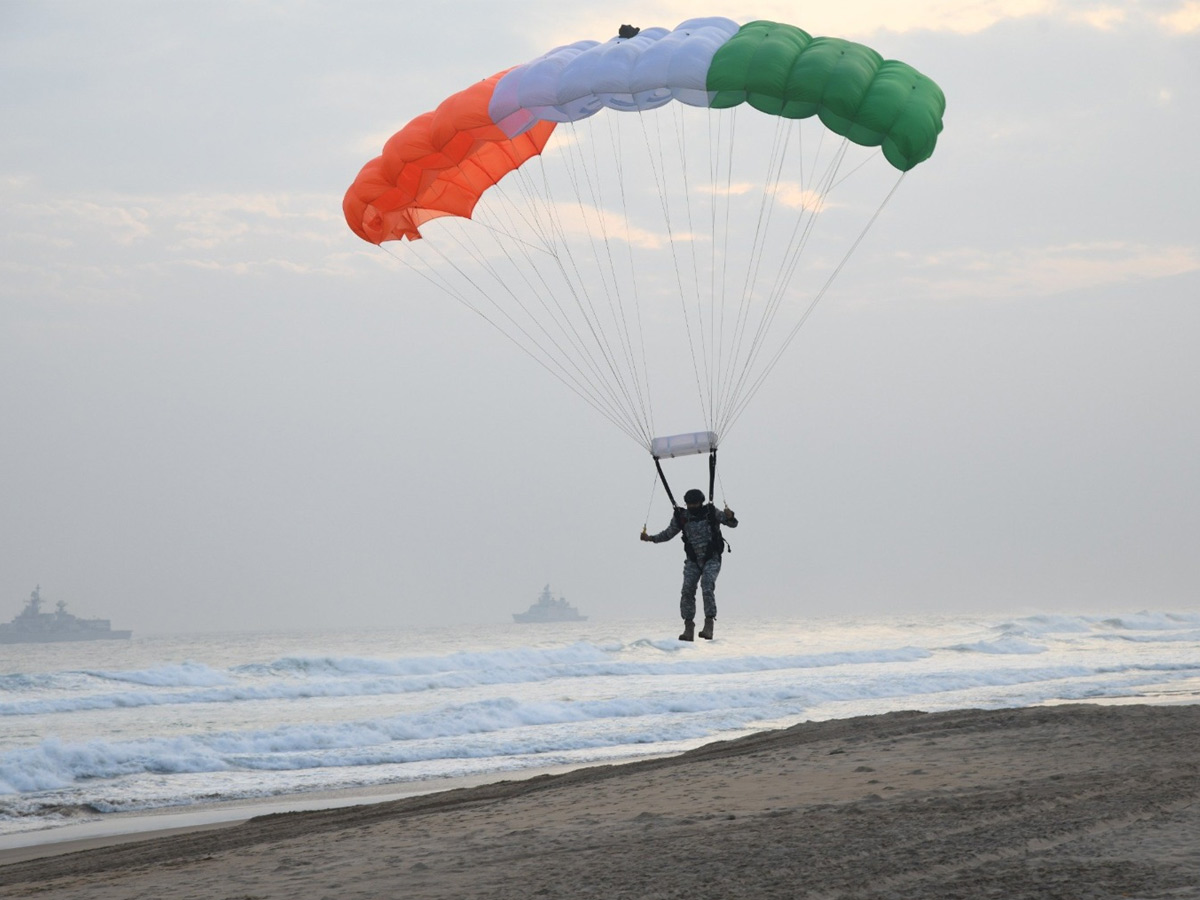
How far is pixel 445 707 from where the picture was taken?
70.2 feet

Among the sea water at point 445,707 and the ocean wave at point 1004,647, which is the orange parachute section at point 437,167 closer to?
the sea water at point 445,707

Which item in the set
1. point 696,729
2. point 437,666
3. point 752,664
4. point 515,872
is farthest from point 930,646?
point 515,872

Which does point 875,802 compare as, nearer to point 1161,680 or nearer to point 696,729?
point 696,729

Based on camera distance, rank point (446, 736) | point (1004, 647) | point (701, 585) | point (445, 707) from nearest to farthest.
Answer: point (701, 585) → point (446, 736) → point (445, 707) → point (1004, 647)

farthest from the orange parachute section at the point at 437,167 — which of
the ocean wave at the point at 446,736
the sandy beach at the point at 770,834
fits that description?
the ocean wave at the point at 446,736

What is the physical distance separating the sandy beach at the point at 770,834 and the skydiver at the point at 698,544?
145 centimetres

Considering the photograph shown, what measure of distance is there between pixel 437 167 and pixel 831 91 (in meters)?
4.09

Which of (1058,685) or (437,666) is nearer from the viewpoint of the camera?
(1058,685)

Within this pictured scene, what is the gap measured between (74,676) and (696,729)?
62.7 feet

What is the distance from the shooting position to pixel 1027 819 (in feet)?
24.1

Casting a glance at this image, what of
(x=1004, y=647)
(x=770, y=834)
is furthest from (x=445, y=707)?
(x=1004, y=647)

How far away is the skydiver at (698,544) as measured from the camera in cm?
1143

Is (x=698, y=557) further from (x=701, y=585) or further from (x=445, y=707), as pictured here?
(x=445, y=707)

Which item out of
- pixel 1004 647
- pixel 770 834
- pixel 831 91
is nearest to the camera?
pixel 770 834
